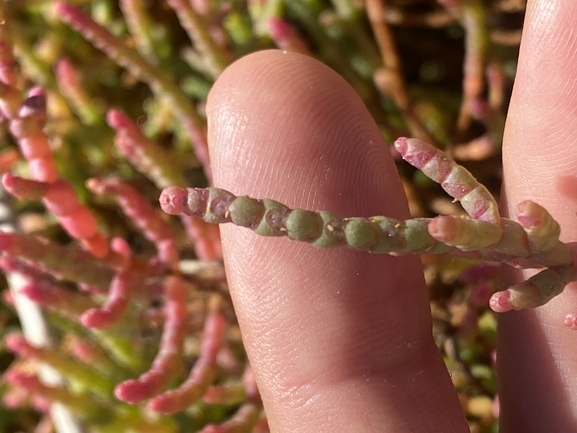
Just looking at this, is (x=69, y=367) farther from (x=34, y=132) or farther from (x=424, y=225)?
(x=424, y=225)

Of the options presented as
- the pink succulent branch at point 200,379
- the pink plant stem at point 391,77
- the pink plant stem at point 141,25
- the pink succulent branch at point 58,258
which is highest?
the pink plant stem at point 141,25

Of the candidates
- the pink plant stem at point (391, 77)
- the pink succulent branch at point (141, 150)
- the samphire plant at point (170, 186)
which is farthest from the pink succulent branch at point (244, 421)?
the pink plant stem at point (391, 77)

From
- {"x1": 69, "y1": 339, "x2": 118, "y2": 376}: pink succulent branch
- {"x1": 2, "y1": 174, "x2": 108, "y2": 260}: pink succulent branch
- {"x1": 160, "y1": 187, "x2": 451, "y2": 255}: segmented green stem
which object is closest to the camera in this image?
{"x1": 160, "y1": 187, "x2": 451, "y2": 255}: segmented green stem

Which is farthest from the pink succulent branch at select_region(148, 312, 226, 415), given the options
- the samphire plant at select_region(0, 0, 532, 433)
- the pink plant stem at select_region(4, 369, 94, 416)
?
the pink plant stem at select_region(4, 369, 94, 416)

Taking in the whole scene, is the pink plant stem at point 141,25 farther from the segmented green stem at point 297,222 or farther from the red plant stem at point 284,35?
the segmented green stem at point 297,222

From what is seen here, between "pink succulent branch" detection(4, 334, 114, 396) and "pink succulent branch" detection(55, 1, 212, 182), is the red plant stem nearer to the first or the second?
"pink succulent branch" detection(55, 1, 212, 182)

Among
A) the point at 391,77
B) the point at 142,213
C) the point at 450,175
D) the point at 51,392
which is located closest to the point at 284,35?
the point at 391,77

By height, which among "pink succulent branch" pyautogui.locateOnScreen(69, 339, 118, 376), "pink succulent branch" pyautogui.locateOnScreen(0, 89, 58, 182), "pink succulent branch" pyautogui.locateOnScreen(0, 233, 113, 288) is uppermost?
"pink succulent branch" pyautogui.locateOnScreen(0, 89, 58, 182)
